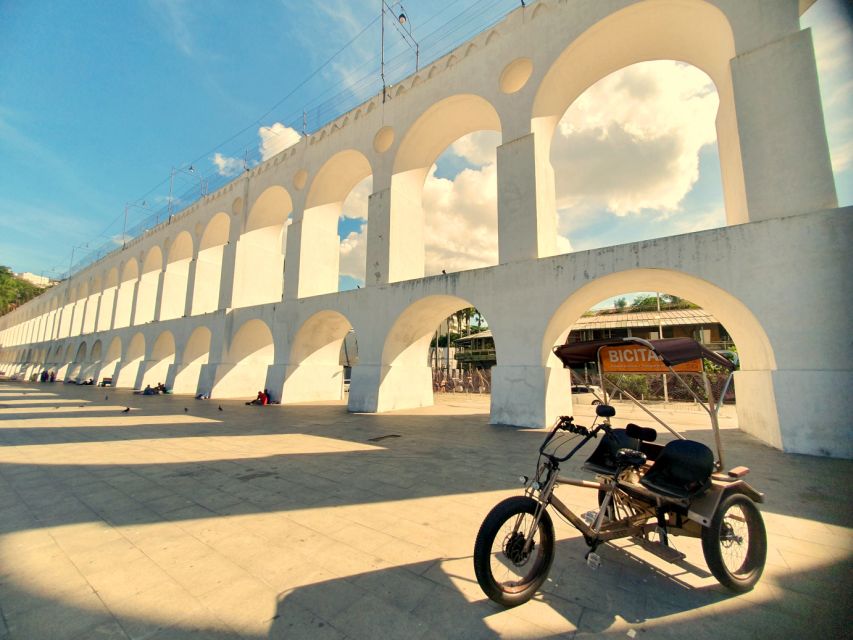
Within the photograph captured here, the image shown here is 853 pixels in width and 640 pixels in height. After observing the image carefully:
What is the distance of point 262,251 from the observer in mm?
20594

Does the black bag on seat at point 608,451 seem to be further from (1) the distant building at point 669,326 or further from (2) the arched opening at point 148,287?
(2) the arched opening at point 148,287

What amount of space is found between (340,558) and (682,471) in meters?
2.89

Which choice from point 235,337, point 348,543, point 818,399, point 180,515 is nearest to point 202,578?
point 348,543

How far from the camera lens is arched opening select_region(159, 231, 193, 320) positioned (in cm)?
2566

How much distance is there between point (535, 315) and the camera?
991cm

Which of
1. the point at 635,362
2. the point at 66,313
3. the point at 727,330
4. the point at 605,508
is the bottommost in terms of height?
the point at 605,508

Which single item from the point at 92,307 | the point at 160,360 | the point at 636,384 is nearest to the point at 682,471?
the point at 636,384

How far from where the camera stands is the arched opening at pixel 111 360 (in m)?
29.5

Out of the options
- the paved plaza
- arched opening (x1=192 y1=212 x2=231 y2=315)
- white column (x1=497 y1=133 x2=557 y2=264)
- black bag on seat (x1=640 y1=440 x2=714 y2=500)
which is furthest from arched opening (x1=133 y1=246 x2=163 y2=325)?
black bag on seat (x1=640 y1=440 x2=714 y2=500)

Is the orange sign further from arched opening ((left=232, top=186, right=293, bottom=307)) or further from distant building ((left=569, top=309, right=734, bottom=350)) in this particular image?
distant building ((left=569, top=309, right=734, bottom=350))

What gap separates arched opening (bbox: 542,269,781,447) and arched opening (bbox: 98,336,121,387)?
33.3 meters

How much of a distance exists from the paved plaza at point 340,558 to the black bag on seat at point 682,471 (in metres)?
0.71

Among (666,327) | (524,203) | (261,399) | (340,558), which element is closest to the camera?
(340,558)

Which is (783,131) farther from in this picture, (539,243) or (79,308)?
(79,308)
